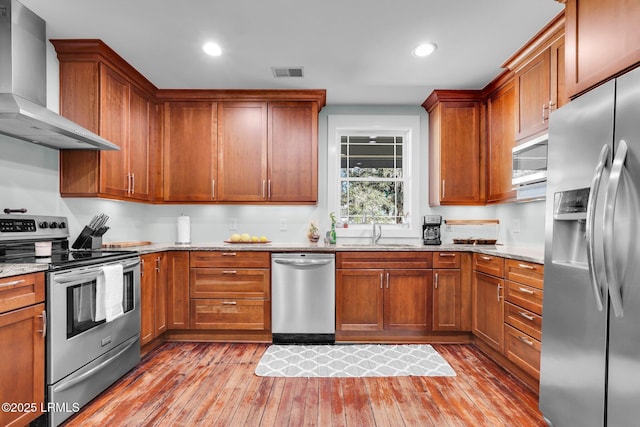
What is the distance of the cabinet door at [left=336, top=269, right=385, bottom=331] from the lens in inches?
129

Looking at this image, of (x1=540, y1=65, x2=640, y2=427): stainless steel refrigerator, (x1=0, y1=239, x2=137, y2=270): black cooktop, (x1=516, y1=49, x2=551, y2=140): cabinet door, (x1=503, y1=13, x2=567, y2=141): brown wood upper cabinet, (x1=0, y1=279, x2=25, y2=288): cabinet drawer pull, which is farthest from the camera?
(x1=516, y1=49, x2=551, y2=140): cabinet door

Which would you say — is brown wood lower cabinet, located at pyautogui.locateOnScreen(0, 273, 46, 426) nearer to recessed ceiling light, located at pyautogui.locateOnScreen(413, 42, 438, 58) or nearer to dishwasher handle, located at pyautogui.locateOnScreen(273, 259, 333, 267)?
dishwasher handle, located at pyautogui.locateOnScreen(273, 259, 333, 267)

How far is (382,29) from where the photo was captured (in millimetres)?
2479

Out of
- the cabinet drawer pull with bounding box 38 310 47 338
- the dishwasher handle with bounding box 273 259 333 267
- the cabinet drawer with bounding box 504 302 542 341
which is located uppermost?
the dishwasher handle with bounding box 273 259 333 267

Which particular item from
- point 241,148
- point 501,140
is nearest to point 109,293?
point 241,148

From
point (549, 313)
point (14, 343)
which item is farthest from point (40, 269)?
point (549, 313)

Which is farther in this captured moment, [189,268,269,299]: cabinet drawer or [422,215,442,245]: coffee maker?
[422,215,442,245]: coffee maker

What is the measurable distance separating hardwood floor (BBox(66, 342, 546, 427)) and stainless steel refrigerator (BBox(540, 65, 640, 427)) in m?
0.46

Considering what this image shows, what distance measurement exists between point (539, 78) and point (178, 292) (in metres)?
3.58

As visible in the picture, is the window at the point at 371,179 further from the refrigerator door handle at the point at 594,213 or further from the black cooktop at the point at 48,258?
the refrigerator door handle at the point at 594,213

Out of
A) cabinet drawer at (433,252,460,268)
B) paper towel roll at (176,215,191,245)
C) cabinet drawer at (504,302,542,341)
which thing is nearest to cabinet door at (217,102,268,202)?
paper towel roll at (176,215,191,245)

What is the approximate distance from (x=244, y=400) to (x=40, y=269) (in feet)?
4.66

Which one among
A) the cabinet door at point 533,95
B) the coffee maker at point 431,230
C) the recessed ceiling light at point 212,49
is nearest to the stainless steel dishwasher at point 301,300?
the coffee maker at point 431,230

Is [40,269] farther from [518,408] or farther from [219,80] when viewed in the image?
[518,408]
